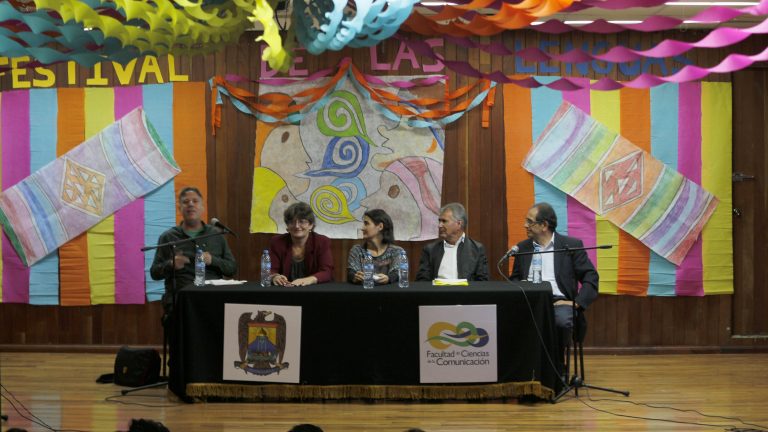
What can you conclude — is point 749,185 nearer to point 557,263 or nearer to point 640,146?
point 640,146

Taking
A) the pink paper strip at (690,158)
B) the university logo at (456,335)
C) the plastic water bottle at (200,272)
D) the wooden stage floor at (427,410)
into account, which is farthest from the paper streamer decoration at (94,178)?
the pink paper strip at (690,158)

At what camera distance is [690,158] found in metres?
6.82

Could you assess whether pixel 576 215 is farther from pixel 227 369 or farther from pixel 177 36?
pixel 177 36

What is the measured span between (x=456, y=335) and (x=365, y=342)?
0.53 m

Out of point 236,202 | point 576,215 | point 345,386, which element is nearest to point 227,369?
point 345,386

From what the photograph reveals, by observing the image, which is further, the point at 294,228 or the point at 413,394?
the point at 294,228

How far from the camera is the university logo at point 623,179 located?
679 centimetres

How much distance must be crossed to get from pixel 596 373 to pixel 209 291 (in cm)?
276

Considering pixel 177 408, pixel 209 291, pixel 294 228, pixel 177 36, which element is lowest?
pixel 177 408

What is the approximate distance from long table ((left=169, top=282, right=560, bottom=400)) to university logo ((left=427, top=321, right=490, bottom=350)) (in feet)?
0.32

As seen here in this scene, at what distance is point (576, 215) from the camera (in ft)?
22.4

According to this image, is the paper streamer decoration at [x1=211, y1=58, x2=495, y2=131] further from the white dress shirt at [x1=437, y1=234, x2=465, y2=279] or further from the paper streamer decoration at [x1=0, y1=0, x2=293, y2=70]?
the paper streamer decoration at [x1=0, y1=0, x2=293, y2=70]

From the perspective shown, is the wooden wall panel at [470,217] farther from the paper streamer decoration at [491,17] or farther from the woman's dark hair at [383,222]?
the paper streamer decoration at [491,17]

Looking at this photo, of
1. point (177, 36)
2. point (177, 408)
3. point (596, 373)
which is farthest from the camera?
point (596, 373)
